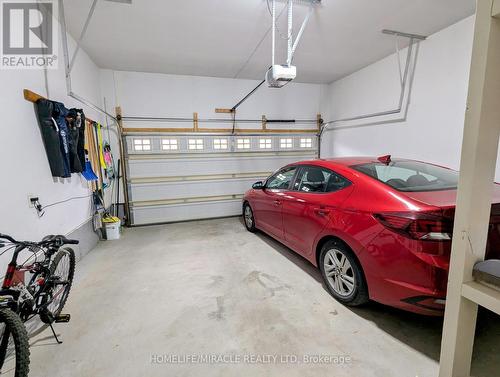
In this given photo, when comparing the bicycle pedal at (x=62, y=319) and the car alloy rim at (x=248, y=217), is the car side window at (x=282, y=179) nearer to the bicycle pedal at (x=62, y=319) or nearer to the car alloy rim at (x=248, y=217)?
the car alloy rim at (x=248, y=217)

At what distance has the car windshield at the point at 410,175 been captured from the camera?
1.92m

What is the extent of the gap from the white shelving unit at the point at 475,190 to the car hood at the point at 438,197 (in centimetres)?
79

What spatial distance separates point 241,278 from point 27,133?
8.65 feet

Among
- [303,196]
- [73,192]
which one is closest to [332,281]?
[303,196]

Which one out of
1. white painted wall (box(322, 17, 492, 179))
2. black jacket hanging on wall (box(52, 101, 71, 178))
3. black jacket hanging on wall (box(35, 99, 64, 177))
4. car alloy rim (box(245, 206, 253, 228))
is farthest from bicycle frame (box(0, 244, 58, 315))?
white painted wall (box(322, 17, 492, 179))

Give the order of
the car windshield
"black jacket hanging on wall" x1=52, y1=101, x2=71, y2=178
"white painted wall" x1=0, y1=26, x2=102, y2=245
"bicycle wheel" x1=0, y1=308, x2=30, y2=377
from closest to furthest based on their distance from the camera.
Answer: "bicycle wheel" x1=0, y1=308, x2=30, y2=377, the car windshield, "white painted wall" x1=0, y1=26, x2=102, y2=245, "black jacket hanging on wall" x1=52, y1=101, x2=71, y2=178

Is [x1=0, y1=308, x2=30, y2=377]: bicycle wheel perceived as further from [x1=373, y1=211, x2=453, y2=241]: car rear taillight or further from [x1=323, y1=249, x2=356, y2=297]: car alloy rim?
[x1=373, y1=211, x2=453, y2=241]: car rear taillight

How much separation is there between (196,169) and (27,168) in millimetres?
3371

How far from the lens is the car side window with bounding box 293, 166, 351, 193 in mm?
2301

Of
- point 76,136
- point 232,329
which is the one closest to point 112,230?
point 76,136

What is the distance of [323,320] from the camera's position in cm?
199

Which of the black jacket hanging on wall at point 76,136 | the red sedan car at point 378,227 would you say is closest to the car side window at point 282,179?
the red sedan car at point 378,227

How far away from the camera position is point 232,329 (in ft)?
6.29

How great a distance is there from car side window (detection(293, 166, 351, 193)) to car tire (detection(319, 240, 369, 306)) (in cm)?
53
